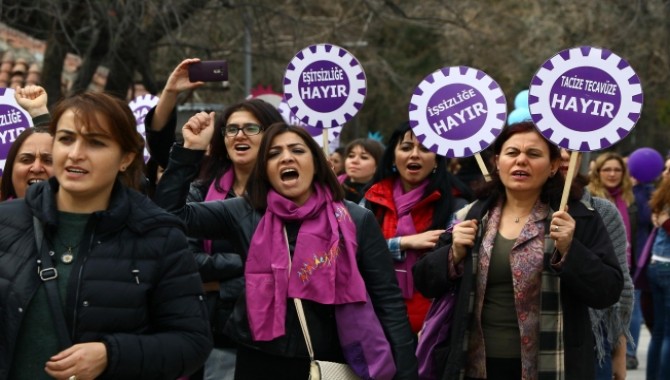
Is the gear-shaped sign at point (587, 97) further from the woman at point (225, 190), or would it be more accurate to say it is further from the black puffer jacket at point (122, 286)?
the black puffer jacket at point (122, 286)

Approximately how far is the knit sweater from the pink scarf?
60.0 inches

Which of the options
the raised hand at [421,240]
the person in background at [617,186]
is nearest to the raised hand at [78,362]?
the raised hand at [421,240]

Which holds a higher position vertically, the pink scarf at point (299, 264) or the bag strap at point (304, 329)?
the pink scarf at point (299, 264)

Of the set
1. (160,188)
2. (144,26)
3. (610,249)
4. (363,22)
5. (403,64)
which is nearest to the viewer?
(160,188)

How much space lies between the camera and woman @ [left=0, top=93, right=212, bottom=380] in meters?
3.58

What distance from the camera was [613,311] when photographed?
6.59 meters

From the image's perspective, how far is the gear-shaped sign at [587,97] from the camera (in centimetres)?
559

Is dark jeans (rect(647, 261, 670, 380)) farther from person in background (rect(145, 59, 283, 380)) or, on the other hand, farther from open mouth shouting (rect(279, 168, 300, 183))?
open mouth shouting (rect(279, 168, 300, 183))

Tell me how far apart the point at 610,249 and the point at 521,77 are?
29.2m

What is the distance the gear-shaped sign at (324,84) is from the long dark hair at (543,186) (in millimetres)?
1724

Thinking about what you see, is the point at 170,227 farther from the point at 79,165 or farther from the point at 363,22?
the point at 363,22

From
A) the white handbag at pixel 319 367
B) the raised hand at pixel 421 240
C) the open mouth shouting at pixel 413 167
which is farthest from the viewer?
the open mouth shouting at pixel 413 167

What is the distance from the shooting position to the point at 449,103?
6.43 meters

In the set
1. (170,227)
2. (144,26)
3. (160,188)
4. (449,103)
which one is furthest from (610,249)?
(144,26)
